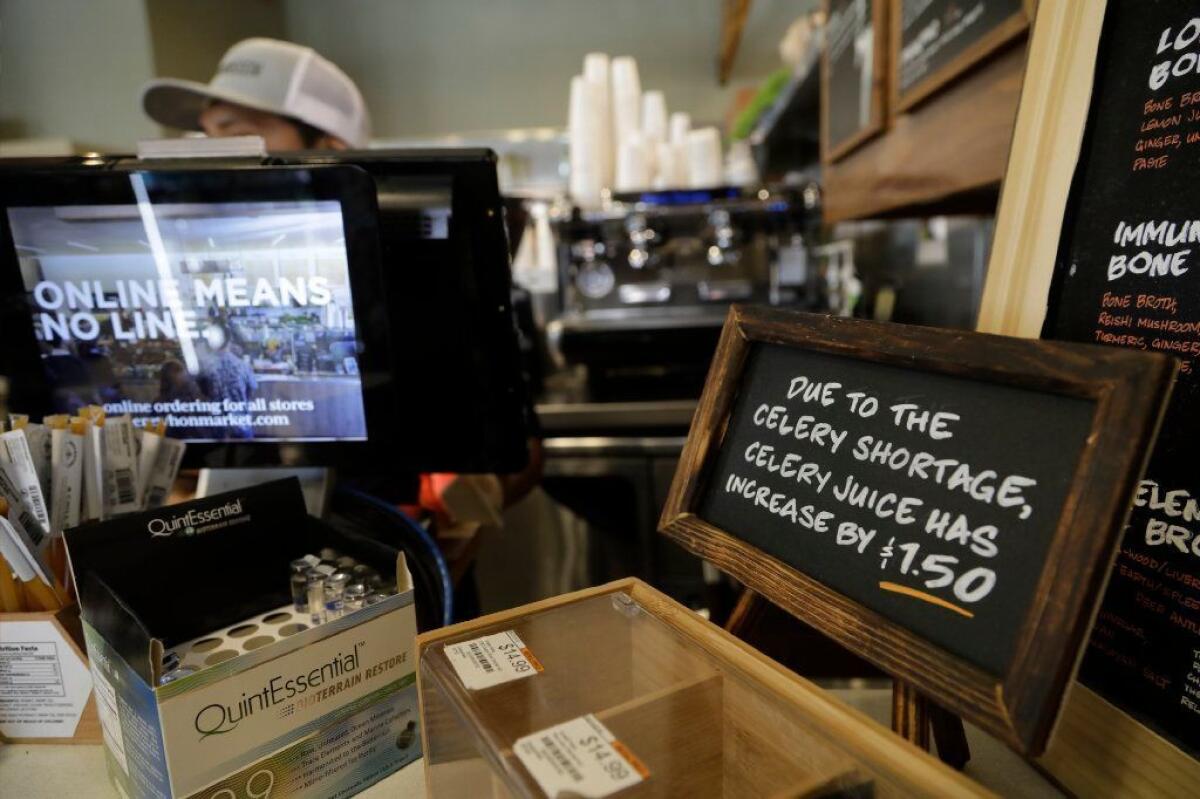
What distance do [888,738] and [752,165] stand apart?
2600mm

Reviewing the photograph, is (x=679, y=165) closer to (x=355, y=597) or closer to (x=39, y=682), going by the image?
(x=355, y=597)

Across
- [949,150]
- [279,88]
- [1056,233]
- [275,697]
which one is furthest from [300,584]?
[279,88]

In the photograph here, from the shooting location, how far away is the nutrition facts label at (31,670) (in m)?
0.63

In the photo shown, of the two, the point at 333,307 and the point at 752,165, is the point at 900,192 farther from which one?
the point at 752,165

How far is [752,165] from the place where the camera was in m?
2.69

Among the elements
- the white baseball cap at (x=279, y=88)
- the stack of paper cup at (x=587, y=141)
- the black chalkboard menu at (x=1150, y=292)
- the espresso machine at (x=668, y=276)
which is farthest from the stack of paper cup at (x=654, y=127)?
the black chalkboard menu at (x=1150, y=292)

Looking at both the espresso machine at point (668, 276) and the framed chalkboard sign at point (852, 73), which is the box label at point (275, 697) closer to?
the framed chalkboard sign at point (852, 73)

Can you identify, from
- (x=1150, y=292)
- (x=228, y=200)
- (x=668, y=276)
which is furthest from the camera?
(x=668, y=276)

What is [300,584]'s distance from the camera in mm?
652

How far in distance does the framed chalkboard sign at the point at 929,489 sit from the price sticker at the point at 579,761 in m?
0.17

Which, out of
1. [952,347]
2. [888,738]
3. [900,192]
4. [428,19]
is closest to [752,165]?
[900,192]

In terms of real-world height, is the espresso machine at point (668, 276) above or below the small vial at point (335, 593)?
above

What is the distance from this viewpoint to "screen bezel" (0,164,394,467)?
72 cm

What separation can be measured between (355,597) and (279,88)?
5.49ft
